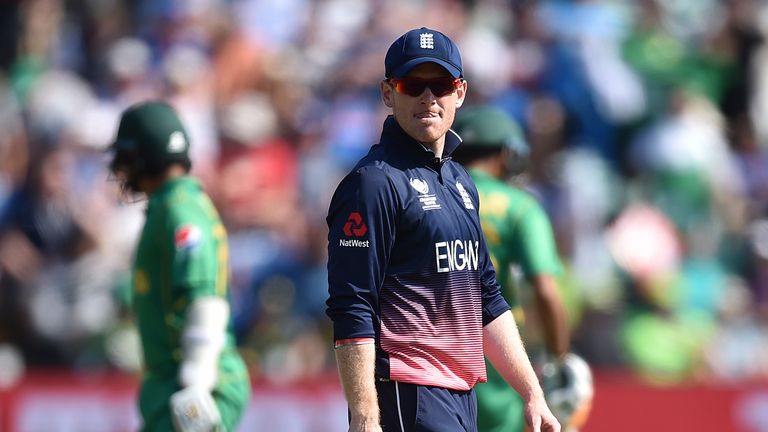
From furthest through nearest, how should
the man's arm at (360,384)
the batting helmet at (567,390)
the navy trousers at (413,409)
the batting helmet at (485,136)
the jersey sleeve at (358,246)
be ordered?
the batting helmet at (485,136)
the batting helmet at (567,390)
the navy trousers at (413,409)
the jersey sleeve at (358,246)
the man's arm at (360,384)

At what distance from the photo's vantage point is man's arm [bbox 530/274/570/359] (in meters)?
7.78

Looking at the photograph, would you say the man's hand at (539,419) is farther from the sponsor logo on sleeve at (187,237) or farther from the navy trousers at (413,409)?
the sponsor logo on sleeve at (187,237)

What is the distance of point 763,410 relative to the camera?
1115cm

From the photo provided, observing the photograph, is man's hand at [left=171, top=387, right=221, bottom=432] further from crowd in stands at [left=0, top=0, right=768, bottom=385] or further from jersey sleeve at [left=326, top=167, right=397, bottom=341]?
crowd in stands at [left=0, top=0, right=768, bottom=385]

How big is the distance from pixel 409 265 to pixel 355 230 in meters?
0.28

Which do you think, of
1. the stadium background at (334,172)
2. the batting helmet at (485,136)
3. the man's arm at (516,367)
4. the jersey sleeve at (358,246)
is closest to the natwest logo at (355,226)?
the jersey sleeve at (358,246)

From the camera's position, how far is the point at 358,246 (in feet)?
16.8

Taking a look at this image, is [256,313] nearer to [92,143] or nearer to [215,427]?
[92,143]

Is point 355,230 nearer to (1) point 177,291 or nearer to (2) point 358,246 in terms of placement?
(2) point 358,246

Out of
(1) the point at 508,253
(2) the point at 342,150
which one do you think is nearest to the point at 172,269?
(1) the point at 508,253

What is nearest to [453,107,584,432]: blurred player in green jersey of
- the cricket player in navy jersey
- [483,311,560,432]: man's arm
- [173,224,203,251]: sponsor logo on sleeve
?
[173,224,203,251]: sponsor logo on sleeve

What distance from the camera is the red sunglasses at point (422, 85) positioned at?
17.4 feet

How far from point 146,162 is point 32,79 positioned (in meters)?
7.01

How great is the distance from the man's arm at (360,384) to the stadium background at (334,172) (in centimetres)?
565
